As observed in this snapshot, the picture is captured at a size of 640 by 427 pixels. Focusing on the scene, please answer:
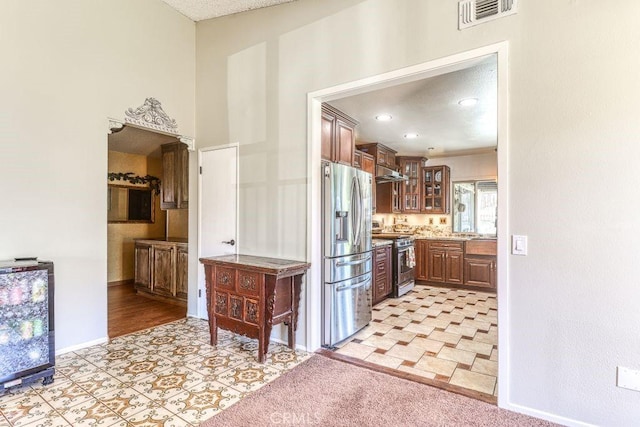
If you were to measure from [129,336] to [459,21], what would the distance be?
418cm

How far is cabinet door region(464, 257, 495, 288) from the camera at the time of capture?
18.9 ft

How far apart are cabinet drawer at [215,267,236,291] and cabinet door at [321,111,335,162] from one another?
60.1 inches

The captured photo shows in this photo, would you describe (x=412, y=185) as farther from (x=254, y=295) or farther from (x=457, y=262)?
(x=254, y=295)

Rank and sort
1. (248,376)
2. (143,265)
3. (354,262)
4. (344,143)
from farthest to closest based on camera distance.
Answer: (143,265), (344,143), (354,262), (248,376)

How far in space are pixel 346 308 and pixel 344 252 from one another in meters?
0.59

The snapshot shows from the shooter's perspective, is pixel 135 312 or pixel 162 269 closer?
pixel 135 312

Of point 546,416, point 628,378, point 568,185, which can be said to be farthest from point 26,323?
point 628,378

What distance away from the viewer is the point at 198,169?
4.17 metres

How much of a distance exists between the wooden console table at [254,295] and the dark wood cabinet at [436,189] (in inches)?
183

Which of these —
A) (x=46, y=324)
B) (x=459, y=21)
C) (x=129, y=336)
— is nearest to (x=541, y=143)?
(x=459, y=21)

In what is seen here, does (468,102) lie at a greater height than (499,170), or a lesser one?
greater

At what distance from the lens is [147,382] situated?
2.52 metres

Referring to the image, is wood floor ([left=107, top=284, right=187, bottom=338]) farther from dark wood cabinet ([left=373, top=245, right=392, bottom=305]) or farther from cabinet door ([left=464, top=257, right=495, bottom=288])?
cabinet door ([left=464, top=257, right=495, bottom=288])

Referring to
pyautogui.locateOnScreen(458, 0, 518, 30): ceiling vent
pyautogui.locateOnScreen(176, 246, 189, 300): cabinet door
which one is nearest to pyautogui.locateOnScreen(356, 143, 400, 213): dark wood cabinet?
pyautogui.locateOnScreen(176, 246, 189, 300): cabinet door
